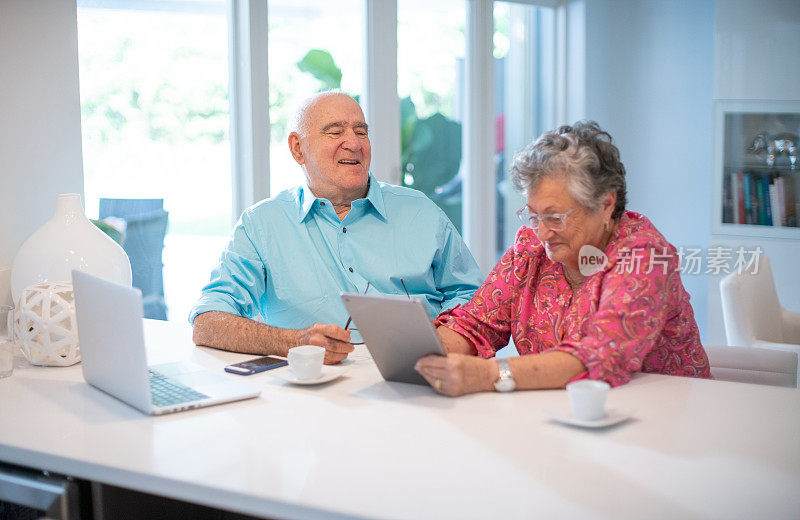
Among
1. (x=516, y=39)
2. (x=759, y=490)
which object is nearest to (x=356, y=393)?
(x=759, y=490)

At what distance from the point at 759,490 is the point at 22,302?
1647 mm

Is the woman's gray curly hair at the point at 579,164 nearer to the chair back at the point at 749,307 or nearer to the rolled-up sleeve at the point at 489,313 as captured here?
the rolled-up sleeve at the point at 489,313

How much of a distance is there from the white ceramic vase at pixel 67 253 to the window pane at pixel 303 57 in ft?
5.05

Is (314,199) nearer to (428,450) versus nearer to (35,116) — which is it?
(35,116)

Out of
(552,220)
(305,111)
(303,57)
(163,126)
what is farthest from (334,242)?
(303,57)

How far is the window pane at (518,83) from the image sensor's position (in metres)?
4.84

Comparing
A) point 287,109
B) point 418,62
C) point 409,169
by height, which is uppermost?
point 418,62

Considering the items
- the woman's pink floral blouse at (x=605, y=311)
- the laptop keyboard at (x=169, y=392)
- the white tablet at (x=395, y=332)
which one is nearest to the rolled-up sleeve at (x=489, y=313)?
the woman's pink floral blouse at (x=605, y=311)

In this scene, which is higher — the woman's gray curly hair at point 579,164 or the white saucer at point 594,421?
the woman's gray curly hair at point 579,164

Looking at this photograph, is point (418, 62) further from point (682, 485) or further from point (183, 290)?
point (682, 485)

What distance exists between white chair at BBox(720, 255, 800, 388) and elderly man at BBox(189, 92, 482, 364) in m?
1.04

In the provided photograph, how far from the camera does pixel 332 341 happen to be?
6.19ft

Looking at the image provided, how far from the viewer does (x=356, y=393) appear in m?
1.66

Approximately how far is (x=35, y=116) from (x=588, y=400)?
214cm
